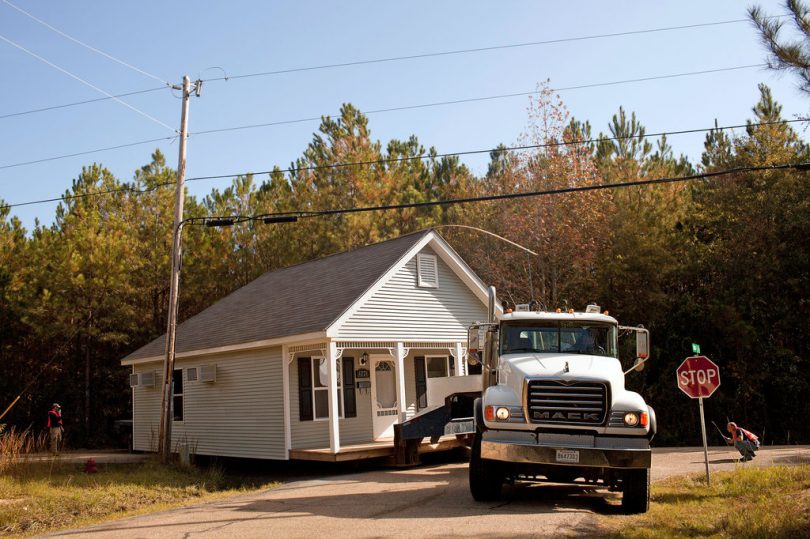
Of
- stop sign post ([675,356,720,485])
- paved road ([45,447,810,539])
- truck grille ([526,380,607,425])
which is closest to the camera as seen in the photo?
paved road ([45,447,810,539])

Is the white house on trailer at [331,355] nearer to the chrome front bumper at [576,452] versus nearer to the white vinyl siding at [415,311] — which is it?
the white vinyl siding at [415,311]

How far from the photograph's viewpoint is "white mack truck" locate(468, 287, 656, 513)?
9938mm

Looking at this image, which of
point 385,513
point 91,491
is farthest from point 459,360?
point 385,513

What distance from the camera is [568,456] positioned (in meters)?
9.86

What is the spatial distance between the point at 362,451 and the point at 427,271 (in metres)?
5.69

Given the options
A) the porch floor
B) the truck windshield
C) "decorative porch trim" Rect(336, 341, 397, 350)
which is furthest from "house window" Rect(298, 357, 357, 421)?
the truck windshield

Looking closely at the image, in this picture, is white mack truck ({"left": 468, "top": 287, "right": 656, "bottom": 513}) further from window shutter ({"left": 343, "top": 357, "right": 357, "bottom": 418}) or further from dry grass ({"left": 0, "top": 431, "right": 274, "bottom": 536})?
window shutter ({"left": 343, "top": 357, "right": 357, "bottom": 418})

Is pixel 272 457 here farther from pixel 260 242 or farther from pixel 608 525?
pixel 260 242

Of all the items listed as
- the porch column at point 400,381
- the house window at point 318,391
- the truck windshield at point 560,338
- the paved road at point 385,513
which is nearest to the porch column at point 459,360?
the porch column at point 400,381

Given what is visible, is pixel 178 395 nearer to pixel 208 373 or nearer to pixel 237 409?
pixel 208 373

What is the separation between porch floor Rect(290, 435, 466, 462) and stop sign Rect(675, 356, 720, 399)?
22.2 feet

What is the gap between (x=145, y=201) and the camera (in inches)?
1416

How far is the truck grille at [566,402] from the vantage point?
33.0ft

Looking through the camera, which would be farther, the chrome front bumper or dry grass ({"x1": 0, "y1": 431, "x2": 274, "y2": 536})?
dry grass ({"x1": 0, "y1": 431, "x2": 274, "y2": 536})
